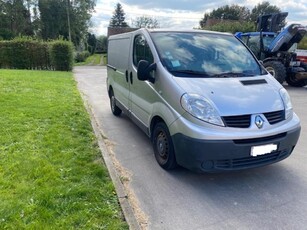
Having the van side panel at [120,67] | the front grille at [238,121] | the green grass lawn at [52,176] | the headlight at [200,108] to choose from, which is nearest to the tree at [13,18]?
the van side panel at [120,67]

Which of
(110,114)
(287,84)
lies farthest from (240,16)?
(110,114)

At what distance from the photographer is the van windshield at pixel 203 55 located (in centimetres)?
372

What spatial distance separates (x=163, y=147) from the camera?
3719mm

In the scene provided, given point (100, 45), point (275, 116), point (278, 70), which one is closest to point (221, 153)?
point (275, 116)

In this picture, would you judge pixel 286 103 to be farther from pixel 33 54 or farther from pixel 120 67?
pixel 33 54

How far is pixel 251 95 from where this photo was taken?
3299 millimetres

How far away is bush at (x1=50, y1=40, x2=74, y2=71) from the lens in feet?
66.9

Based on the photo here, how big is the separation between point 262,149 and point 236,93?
27.7 inches

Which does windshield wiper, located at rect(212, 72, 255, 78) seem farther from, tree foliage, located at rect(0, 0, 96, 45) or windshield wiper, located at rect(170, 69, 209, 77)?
tree foliage, located at rect(0, 0, 96, 45)

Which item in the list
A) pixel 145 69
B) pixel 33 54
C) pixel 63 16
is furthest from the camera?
pixel 63 16

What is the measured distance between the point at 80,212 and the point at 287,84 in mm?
12142

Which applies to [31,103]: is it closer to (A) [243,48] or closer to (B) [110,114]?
(B) [110,114]

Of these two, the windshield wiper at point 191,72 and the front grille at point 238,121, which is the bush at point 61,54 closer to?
the windshield wiper at point 191,72

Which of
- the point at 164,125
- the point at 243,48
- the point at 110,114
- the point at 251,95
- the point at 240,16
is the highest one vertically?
the point at 240,16
